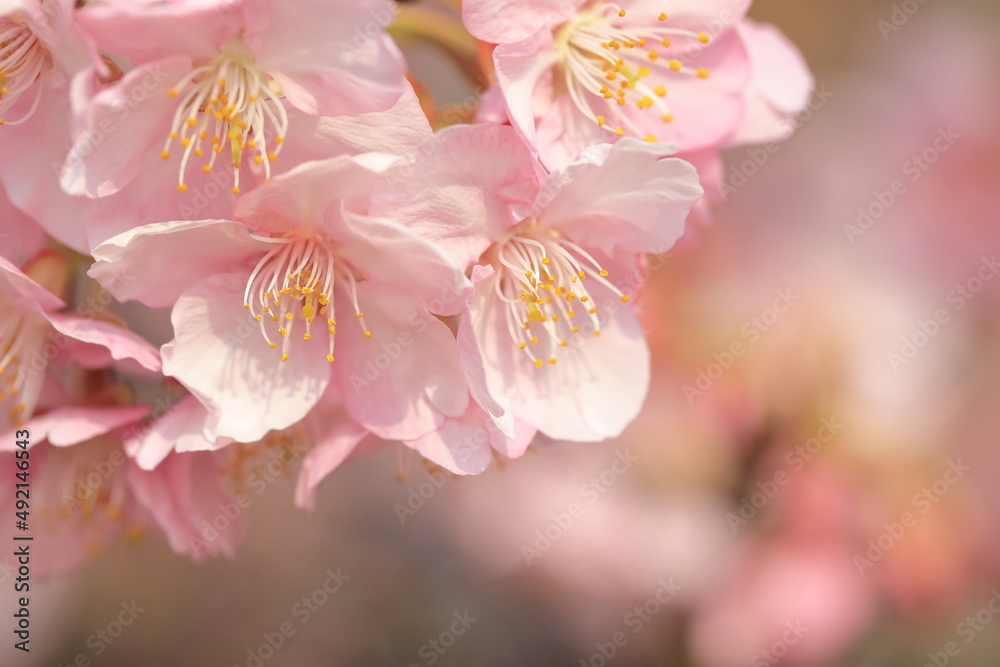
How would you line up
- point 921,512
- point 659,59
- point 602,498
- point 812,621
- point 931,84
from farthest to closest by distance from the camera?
point 931,84 < point 602,498 < point 921,512 < point 812,621 < point 659,59

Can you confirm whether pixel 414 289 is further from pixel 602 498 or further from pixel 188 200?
pixel 602 498

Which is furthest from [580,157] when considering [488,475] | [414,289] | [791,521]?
[488,475]

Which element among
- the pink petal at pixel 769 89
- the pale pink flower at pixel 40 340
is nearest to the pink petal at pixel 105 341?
the pale pink flower at pixel 40 340

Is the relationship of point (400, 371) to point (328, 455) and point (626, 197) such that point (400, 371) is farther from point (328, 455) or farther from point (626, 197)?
point (626, 197)

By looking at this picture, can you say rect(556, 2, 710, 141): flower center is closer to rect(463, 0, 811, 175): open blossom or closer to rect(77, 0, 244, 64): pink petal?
rect(463, 0, 811, 175): open blossom

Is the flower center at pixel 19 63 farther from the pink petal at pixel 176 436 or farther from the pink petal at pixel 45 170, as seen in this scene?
the pink petal at pixel 176 436

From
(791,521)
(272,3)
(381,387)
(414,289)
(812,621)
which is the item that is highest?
(272,3)

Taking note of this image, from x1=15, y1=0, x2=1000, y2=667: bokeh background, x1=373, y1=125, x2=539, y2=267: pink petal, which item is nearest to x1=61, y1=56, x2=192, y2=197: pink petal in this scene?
x1=373, y1=125, x2=539, y2=267: pink petal
